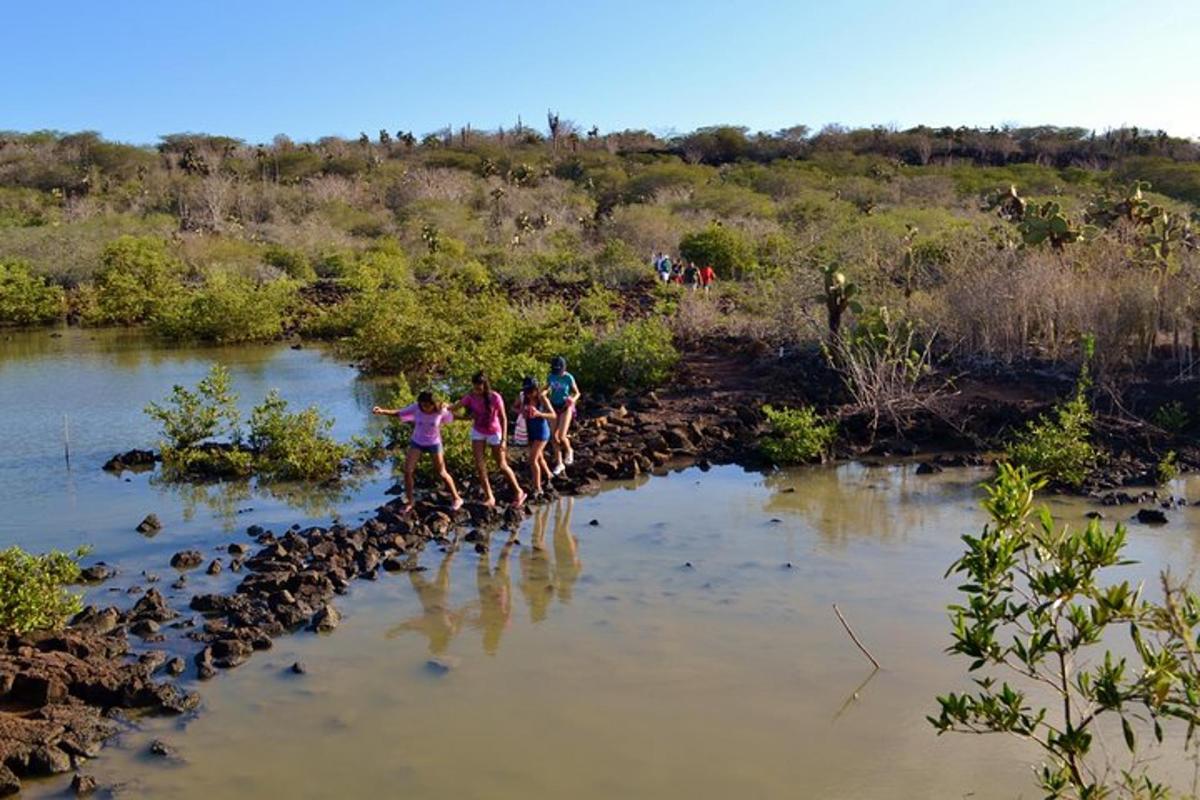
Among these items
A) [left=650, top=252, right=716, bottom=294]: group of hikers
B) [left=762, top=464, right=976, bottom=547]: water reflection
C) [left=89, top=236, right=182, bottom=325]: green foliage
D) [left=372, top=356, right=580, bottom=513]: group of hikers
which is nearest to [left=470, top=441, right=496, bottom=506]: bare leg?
[left=372, top=356, right=580, bottom=513]: group of hikers

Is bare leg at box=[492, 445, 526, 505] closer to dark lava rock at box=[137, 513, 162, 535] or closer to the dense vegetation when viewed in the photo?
dark lava rock at box=[137, 513, 162, 535]

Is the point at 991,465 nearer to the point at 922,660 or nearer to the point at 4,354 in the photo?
the point at 922,660

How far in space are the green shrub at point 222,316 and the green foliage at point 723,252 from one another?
13.1 m

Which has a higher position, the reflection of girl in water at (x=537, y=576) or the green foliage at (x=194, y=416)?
the green foliage at (x=194, y=416)

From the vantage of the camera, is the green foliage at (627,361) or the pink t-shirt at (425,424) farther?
the green foliage at (627,361)

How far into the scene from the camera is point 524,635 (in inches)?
326

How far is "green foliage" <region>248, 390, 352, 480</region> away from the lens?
13.1 m

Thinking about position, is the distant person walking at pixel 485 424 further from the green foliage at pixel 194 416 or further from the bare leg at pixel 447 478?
the green foliage at pixel 194 416

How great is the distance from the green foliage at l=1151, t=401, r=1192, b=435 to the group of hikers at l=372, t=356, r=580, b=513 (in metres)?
7.30

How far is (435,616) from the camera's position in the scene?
28.6 ft

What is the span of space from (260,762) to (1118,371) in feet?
41.1

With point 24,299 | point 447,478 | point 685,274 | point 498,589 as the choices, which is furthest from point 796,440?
point 24,299

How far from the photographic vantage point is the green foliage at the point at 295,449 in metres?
13.1

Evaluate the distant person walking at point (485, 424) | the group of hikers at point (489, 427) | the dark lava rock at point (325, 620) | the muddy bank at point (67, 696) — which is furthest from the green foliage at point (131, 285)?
the muddy bank at point (67, 696)
